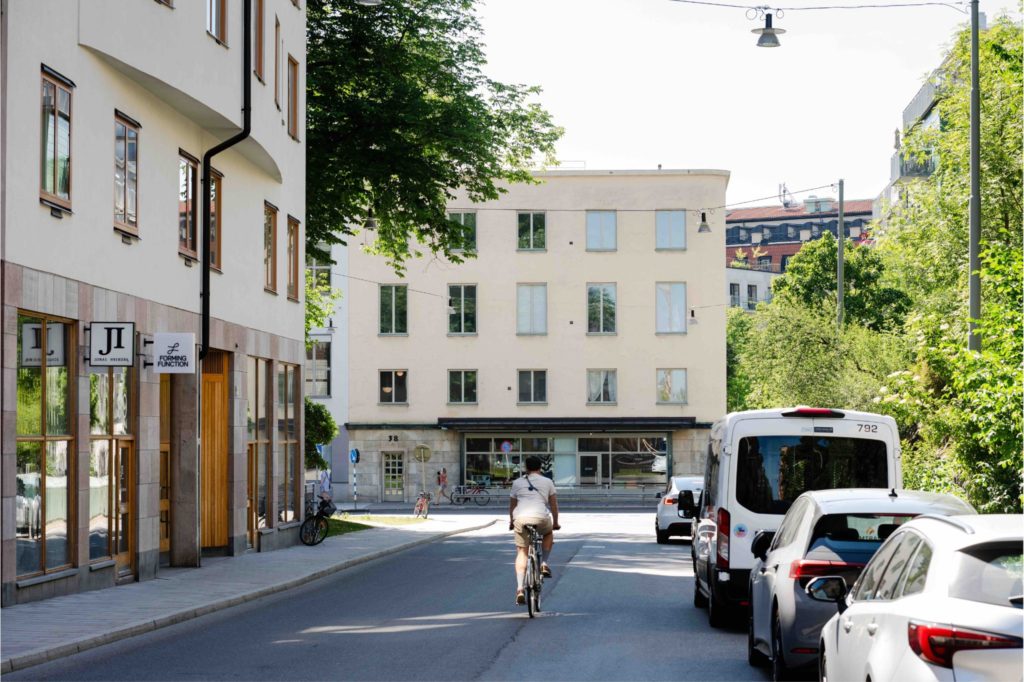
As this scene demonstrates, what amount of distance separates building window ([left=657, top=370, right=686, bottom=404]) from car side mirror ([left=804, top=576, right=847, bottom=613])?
60691mm

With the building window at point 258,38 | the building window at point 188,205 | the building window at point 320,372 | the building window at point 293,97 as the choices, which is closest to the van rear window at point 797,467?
the building window at point 188,205

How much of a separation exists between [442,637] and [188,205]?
40.1 feet

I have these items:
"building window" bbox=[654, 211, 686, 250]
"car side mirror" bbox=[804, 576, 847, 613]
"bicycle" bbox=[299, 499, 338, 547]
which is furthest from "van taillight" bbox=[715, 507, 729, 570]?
"building window" bbox=[654, 211, 686, 250]

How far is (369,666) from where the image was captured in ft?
40.1

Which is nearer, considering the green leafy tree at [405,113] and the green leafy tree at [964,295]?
the green leafy tree at [964,295]

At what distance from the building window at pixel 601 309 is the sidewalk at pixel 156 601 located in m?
38.6

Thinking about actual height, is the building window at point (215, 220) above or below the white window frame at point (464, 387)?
above

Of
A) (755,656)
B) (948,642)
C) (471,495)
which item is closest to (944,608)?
(948,642)

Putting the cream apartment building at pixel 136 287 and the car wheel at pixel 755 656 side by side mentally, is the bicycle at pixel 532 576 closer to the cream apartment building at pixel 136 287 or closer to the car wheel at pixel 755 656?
the car wheel at pixel 755 656

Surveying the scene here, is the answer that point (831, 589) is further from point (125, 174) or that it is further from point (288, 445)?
point (288, 445)

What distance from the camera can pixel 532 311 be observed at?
6988cm

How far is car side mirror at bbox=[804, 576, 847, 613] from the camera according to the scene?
327 inches

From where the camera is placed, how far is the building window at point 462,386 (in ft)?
229

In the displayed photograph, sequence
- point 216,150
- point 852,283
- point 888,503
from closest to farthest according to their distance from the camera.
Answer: point 888,503 → point 216,150 → point 852,283
